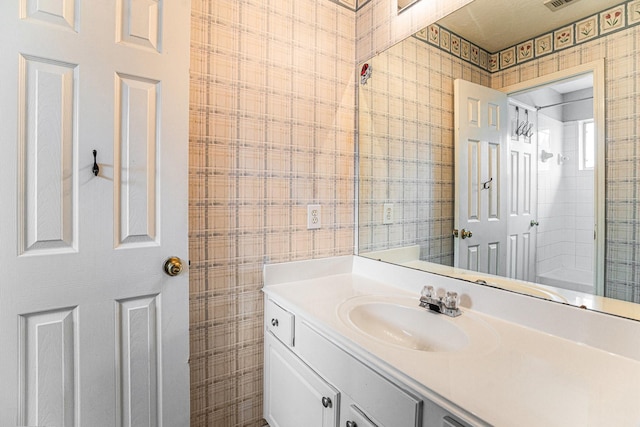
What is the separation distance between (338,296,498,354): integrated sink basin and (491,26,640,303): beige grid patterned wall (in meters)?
0.37

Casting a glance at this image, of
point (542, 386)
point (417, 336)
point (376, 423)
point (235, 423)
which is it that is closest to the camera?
point (542, 386)

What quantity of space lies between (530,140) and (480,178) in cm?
20

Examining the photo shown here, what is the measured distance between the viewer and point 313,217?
1.50m

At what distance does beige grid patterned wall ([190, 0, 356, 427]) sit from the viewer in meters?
1.21

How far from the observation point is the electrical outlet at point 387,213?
1.52 metres

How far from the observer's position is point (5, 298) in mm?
856

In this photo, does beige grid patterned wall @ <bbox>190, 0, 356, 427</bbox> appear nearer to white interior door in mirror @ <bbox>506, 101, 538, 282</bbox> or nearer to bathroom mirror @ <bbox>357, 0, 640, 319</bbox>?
bathroom mirror @ <bbox>357, 0, 640, 319</bbox>

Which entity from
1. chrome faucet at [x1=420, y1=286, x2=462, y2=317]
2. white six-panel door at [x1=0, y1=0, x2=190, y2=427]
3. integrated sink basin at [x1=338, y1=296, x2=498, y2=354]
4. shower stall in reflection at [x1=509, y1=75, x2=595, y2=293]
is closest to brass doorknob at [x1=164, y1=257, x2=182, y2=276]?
white six-panel door at [x1=0, y1=0, x2=190, y2=427]

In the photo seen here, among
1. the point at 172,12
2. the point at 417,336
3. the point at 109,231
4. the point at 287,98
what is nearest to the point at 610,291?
the point at 417,336

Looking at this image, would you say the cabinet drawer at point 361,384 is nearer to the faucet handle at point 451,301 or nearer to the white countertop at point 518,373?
the white countertop at point 518,373

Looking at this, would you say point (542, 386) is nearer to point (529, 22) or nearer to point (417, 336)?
point (417, 336)

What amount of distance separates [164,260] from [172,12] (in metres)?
0.89

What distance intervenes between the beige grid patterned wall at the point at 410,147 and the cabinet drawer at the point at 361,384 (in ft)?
1.98

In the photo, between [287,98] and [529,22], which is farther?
[287,98]
